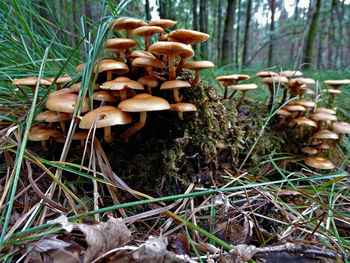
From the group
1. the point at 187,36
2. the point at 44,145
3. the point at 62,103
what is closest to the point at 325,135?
the point at 187,36

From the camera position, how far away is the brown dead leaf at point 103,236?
83 centimetres

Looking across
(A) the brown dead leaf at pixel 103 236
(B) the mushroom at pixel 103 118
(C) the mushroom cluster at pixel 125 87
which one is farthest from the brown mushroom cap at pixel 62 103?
(A) the brown dead leaf at pixel 103 236

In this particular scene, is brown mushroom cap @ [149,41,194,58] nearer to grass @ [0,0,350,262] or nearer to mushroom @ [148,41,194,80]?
mushroom @ [148,41,194,80]

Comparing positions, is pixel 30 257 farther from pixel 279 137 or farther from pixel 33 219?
pixel 279 137

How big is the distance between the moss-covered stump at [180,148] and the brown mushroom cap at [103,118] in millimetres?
370

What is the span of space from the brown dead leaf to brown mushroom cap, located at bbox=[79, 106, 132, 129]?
542 millimetres

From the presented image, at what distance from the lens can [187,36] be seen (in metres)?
1.53

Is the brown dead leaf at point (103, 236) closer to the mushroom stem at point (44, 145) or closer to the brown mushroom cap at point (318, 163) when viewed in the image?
the mushroom stem at point (44, 145)

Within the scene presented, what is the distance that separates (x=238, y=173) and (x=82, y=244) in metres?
1.28

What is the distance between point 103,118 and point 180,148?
614 mm

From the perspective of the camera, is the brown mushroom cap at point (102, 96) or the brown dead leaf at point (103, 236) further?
the brown mushroom cap at point (102, 96)

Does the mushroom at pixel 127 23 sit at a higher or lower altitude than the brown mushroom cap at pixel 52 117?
higher

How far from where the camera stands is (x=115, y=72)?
5.49 feet

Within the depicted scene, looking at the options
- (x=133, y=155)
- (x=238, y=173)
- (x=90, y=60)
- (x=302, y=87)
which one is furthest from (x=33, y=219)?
(x=302, y=87)
